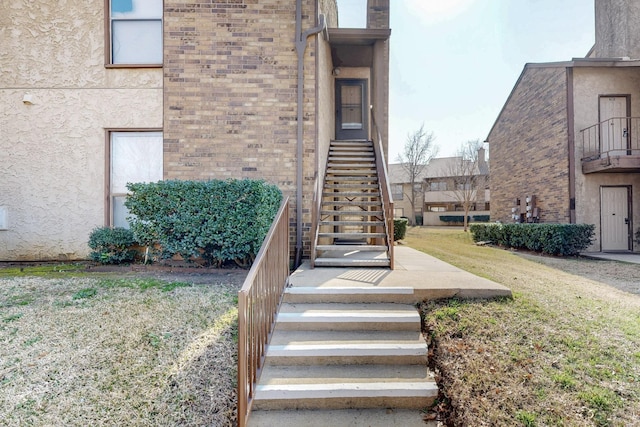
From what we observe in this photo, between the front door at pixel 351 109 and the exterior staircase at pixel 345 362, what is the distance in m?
9.16

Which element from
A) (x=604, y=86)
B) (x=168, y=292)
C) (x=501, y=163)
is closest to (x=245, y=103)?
(x=168, y=292)

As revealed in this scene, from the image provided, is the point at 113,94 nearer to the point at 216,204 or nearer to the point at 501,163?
the point at 216,204

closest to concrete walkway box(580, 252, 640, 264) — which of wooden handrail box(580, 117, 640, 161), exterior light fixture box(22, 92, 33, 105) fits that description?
wooden handrail box(580, 117, 640, 161)

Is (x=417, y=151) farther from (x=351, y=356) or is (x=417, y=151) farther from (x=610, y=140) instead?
(x=351, y=356)

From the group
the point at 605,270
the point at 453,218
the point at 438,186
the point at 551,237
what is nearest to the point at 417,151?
the point at 438,186

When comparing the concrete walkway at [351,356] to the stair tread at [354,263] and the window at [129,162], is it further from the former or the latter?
the window at [129,162]

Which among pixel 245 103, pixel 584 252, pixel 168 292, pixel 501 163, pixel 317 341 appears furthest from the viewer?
pixel 501 163

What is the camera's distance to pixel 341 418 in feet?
7.54

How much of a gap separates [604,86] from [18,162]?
55.8 feet

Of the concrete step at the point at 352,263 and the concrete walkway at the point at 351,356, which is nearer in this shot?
Answer: the concrete walkway at the point at 351,356

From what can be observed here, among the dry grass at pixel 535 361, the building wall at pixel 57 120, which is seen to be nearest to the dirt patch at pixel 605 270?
the dry grass at pixel 535 361

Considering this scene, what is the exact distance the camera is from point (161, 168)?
19.8ft

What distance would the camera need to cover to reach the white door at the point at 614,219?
33.9 feet

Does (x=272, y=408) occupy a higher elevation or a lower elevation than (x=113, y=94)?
lower
